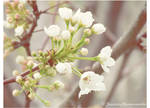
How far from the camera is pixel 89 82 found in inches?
13.2

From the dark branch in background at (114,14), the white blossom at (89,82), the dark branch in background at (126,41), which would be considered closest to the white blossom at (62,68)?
the white blossom at (89,82)

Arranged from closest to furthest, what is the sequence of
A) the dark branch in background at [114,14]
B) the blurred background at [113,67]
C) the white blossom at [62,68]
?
the white blossom at [62,68] < the blurred background at [113,67] < the dark branch in background at [114,14]

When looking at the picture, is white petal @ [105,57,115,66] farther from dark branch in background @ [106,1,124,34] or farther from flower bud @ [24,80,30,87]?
dark branch in background @ [106,1,124,34]

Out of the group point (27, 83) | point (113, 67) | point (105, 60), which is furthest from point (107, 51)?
point (113, 67)

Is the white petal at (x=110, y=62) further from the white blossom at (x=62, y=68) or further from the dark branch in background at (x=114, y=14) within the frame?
the dark branch in background at (x=114, y=14)

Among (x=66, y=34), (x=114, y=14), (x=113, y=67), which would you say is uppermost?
(x=66, y=34)

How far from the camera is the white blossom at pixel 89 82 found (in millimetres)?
332

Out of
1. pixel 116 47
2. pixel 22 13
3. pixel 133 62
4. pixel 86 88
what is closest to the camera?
pixel 86 88

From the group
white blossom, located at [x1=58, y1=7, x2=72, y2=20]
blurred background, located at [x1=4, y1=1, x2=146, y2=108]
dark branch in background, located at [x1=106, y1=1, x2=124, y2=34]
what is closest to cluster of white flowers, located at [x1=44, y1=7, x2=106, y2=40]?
white blossom, located at [x1=58, y1=7, x2=72, y2=20]

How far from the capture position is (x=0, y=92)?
0.48 m

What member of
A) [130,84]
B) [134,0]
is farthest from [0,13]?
[130,84]

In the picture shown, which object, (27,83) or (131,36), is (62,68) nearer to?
(27,83)

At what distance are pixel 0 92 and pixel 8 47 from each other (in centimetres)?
11

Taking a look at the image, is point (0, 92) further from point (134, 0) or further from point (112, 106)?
point (134, 0)
